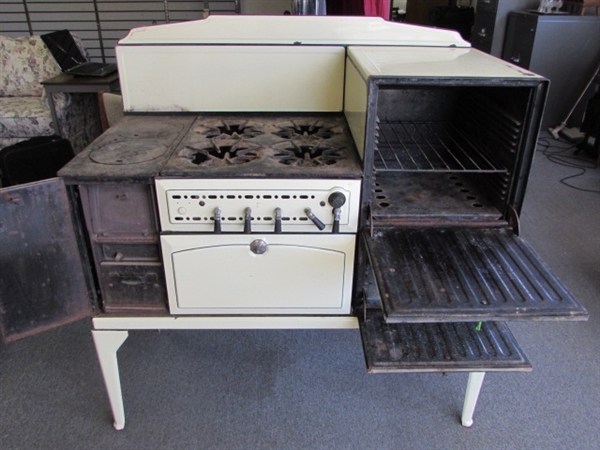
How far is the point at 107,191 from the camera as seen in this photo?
1.30 metres

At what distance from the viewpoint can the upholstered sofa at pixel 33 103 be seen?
3.51 m

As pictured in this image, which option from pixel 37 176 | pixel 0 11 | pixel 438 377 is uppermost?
pixel 0 11

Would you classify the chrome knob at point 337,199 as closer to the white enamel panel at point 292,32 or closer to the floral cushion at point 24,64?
the white enamel panel at point 292,32

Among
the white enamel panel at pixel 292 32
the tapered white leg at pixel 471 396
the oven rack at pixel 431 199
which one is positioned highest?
the white enamel panel at pixel 292 32

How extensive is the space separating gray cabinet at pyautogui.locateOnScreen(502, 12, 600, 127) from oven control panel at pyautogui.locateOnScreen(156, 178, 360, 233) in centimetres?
357

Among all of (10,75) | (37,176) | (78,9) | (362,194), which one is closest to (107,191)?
(362,194)

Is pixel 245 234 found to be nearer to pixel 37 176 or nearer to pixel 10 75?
pixel 37 176

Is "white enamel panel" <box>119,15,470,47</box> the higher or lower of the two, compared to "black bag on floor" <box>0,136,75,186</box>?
higher

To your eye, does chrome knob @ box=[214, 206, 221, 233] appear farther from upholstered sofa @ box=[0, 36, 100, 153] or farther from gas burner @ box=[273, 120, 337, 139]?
upholstered sofa @ box=[0, 36, 100, 153]

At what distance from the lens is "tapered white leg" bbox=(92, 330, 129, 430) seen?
147cm

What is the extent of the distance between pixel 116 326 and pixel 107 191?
406mm

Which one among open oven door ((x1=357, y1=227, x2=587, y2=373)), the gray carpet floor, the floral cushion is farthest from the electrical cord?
the floral cushion

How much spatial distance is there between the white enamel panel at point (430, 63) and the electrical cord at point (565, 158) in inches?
89.7

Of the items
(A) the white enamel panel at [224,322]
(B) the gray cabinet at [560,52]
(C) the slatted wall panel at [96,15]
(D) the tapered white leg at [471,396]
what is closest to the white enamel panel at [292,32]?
(A) the white enamel panel at [224,322]
